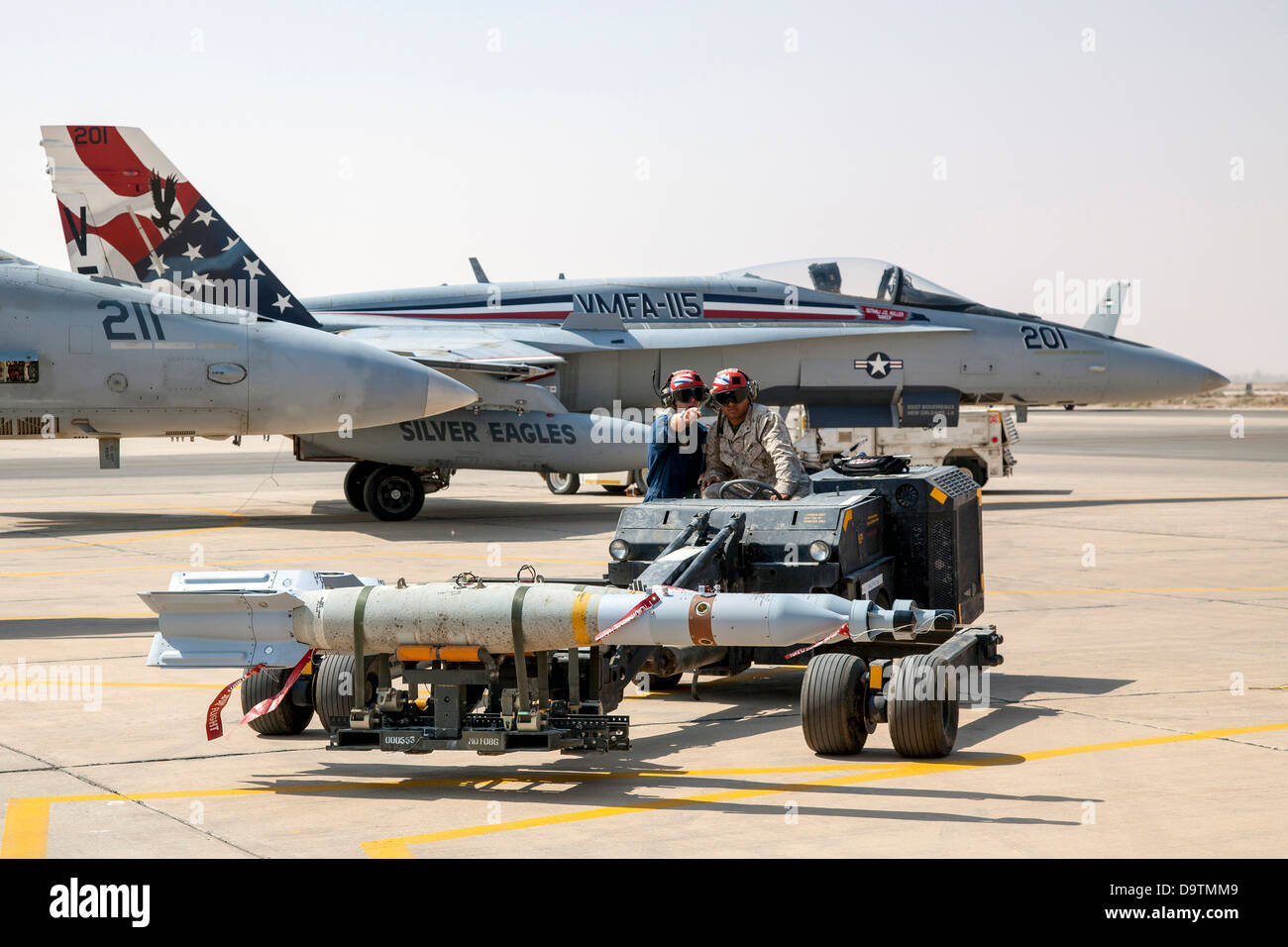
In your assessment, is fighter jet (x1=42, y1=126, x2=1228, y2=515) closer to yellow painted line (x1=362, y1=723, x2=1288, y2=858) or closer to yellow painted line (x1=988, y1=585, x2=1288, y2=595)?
yellow painted line (x1=988, y1=585, x2=1288, y2=595)

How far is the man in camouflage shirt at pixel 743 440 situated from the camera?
31.9 feet

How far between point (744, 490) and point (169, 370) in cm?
1049

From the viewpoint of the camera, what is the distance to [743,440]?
9.98 meters

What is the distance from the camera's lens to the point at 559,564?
1500 centimetres

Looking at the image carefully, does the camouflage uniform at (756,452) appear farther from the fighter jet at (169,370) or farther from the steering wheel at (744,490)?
the fighter jet at (169,370)

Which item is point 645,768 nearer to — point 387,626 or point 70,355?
point 387,626

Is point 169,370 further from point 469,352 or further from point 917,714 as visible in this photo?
point 917,714

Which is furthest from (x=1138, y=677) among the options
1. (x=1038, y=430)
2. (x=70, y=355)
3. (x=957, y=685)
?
(x=1038, y=430)

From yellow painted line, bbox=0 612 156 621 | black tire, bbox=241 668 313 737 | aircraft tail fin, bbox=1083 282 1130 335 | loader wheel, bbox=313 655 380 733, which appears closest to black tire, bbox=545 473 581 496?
yellow painted line, bbox=0 612 156 621

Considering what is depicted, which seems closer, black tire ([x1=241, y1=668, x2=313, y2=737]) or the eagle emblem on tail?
black tire ([x1=241, y1=668, x2=313, y2=737])

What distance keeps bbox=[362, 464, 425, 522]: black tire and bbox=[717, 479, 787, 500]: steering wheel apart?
37.0 ft

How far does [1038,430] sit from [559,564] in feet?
150

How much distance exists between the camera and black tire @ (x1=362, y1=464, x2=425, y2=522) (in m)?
20.2

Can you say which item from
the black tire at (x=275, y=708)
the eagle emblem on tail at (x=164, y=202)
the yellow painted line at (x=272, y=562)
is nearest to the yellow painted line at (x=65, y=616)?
the yellow painted line at (x=272, y=562)
